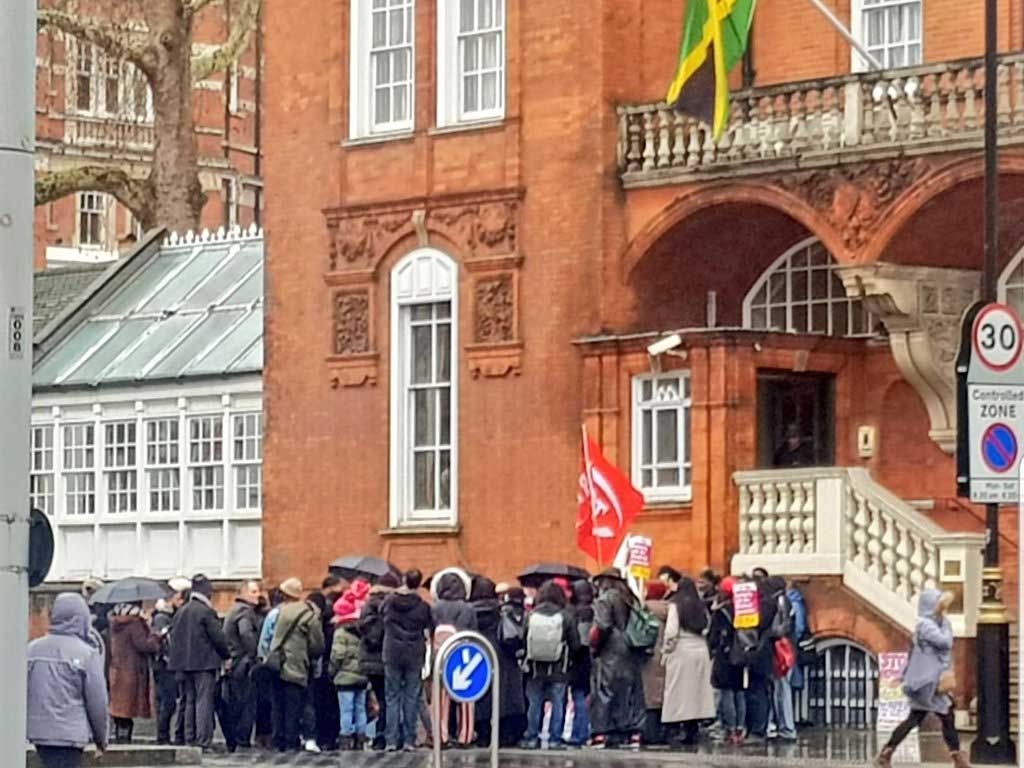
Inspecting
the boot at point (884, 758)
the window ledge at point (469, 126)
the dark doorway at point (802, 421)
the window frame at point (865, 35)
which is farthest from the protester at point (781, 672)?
the window ledge at point (469, 126)

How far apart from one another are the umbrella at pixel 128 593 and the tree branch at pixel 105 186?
1828cm

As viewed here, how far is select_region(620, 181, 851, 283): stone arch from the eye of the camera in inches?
1437

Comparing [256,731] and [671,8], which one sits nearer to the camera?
[256,731]

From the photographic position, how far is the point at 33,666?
67.5ft

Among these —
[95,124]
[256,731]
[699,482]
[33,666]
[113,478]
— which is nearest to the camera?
[33,666]

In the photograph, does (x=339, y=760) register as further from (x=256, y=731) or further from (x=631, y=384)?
(x=631, y=384)

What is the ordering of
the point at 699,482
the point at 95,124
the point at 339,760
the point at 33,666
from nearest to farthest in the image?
the point at 33,666
the point at 339,760
the point at 699,482
the point at 95,124

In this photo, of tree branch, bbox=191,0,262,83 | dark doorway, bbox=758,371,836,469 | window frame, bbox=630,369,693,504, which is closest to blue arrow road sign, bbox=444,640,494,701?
window frame, bbox=630,369,693,504

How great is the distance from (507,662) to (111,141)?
52.8 metres

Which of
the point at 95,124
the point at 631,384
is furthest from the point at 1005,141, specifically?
the point at 95,124

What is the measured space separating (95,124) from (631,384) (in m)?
47.3

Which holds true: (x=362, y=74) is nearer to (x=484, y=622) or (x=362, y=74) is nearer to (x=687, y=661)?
(x=484, y=622)

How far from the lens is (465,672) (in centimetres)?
2130

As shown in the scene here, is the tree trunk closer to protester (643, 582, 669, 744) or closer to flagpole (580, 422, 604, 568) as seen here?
flagpole (580, 422, 604, 568)
